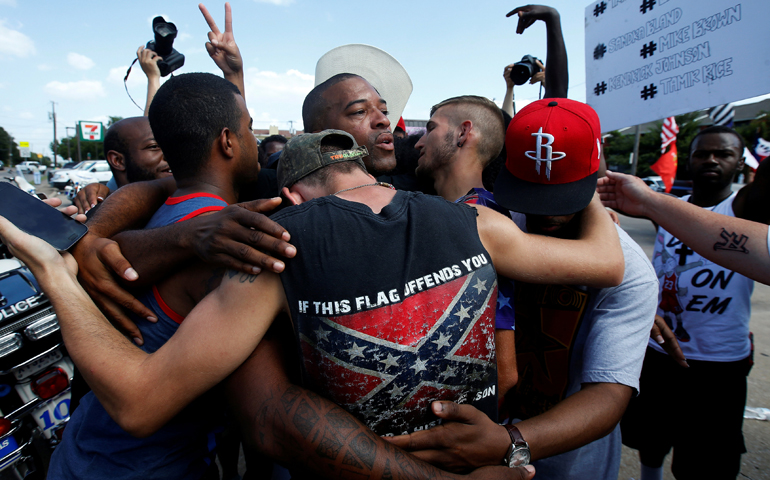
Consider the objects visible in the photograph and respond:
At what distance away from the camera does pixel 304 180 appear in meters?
1.54

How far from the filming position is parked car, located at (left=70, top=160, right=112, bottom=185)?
2533cm

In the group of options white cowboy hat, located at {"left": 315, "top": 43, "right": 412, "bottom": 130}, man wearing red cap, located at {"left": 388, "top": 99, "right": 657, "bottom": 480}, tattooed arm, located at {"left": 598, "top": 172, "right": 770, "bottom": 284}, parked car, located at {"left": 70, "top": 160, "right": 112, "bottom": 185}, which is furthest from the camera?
parked car, located at {"left": 70, "top": 160, "right": 112, "bottom": 185}

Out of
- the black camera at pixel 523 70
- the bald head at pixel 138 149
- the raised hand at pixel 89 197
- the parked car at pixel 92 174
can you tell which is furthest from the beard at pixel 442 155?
the parked car at pixel 92 174

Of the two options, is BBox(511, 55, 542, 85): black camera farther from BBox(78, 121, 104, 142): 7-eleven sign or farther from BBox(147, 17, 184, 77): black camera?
BBox(78, 121, 104, 142): 7-eleven sign

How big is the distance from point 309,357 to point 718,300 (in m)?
2.96

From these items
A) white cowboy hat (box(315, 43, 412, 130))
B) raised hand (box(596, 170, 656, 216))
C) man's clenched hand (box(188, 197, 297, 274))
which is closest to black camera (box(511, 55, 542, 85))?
white cowboy hat (box(315, 43, 412, 130))

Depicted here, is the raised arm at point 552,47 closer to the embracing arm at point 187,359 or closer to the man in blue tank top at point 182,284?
the man in blue tank top at point 182,284

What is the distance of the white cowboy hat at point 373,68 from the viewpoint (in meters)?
3.61

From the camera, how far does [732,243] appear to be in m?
1.82

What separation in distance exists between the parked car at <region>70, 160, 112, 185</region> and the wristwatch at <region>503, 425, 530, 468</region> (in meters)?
29.7

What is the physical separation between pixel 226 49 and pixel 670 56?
10.9 feet

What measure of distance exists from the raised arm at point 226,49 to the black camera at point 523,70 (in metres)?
2.26

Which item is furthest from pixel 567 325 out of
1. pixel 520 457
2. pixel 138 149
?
pixel 138 149

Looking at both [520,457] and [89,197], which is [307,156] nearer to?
[520,457]
